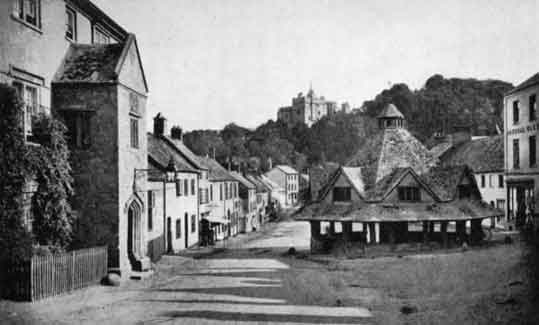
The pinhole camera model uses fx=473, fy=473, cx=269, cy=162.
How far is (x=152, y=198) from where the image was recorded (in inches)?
1101

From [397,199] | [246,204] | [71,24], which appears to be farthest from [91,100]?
[246,204]

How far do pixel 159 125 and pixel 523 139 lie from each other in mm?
30567

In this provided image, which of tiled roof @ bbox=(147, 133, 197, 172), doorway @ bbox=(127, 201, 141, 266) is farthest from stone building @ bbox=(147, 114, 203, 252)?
doorway @ bbox=(127, 201, 141, 266)

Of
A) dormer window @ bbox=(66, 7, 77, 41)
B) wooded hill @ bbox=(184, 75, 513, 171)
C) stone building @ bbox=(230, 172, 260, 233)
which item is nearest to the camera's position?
dormer window @ bbox=(66, 7, 77, 41)

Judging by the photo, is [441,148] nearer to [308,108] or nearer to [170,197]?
[170,197]

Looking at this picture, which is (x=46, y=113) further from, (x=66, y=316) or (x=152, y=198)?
(x=152, y=198)

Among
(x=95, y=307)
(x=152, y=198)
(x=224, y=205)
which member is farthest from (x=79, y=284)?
(x=224, y=205)

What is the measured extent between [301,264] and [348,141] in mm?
85877

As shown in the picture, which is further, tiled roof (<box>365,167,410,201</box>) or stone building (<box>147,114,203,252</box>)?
Result: stone building (<box>147,114,203,252</box>)

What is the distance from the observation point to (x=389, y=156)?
31.2 meters

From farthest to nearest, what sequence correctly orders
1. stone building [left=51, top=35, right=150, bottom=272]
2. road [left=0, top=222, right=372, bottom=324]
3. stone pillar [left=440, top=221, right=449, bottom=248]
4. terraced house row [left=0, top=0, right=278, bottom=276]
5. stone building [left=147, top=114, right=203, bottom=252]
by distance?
1. stone building [left=147, top=114, right=203, bottom=252]
2. stone pillar [left=440, top=221, right=449, bottom=248]
3. stone building [left=51, top=35, right=150, bottom=272]
4. terraced house row [left=0, top=0, right=278, bottom=276]
5. road [left=0, top=222, right=372, bottom=324]

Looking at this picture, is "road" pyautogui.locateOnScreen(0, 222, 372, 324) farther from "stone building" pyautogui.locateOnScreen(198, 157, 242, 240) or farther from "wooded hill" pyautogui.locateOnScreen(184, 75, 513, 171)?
"wooded hill" pyautogui.locateOnScreen(184, 75, 513, 171)

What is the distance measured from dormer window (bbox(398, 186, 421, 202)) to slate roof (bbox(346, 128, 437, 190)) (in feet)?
5.51

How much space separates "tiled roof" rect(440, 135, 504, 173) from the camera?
4877cm
